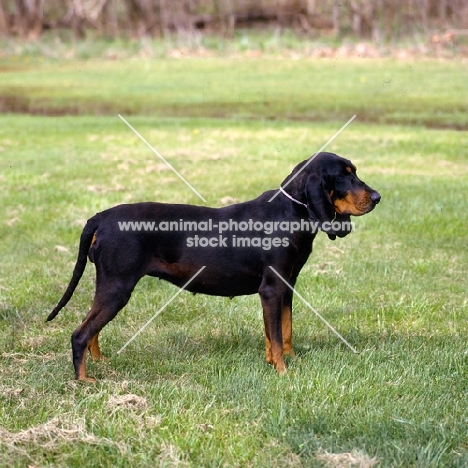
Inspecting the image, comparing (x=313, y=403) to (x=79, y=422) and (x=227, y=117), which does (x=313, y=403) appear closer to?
(x=79, y=422)

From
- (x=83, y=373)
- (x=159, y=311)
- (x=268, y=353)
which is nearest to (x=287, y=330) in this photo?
(x=268, y=353)

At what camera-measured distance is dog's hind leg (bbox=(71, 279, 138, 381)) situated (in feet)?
14.5

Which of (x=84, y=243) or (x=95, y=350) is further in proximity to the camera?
(x=95, y=350)

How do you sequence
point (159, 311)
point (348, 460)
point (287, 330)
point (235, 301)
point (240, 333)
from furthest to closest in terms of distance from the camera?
point (235, 301)
point (159, 311)
point (240, 333)
point (287, 330)
point (348, 460)

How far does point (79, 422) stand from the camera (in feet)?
12.4

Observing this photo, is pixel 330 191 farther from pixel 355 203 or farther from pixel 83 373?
pixel 83 373

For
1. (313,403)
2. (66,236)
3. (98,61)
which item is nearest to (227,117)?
(66,236)

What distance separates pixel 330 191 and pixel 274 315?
2.67 feet

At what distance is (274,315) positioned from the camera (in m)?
4.57

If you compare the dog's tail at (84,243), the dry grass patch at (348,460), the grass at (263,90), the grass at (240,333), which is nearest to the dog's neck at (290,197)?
Result: the grass at (240,333)

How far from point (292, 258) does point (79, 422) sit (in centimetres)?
163

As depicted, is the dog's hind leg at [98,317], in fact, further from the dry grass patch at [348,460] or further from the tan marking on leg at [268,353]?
the dry grass patch at [348,460]

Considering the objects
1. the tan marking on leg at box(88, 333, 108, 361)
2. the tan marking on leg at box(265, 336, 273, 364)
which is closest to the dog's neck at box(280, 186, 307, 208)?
the tan marking on leg at box(265, 336, 273, 364)

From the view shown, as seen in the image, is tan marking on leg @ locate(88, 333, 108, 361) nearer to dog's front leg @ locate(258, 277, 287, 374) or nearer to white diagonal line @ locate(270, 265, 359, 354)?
dog's front leg @ locate(258, 277, 287, 374)
